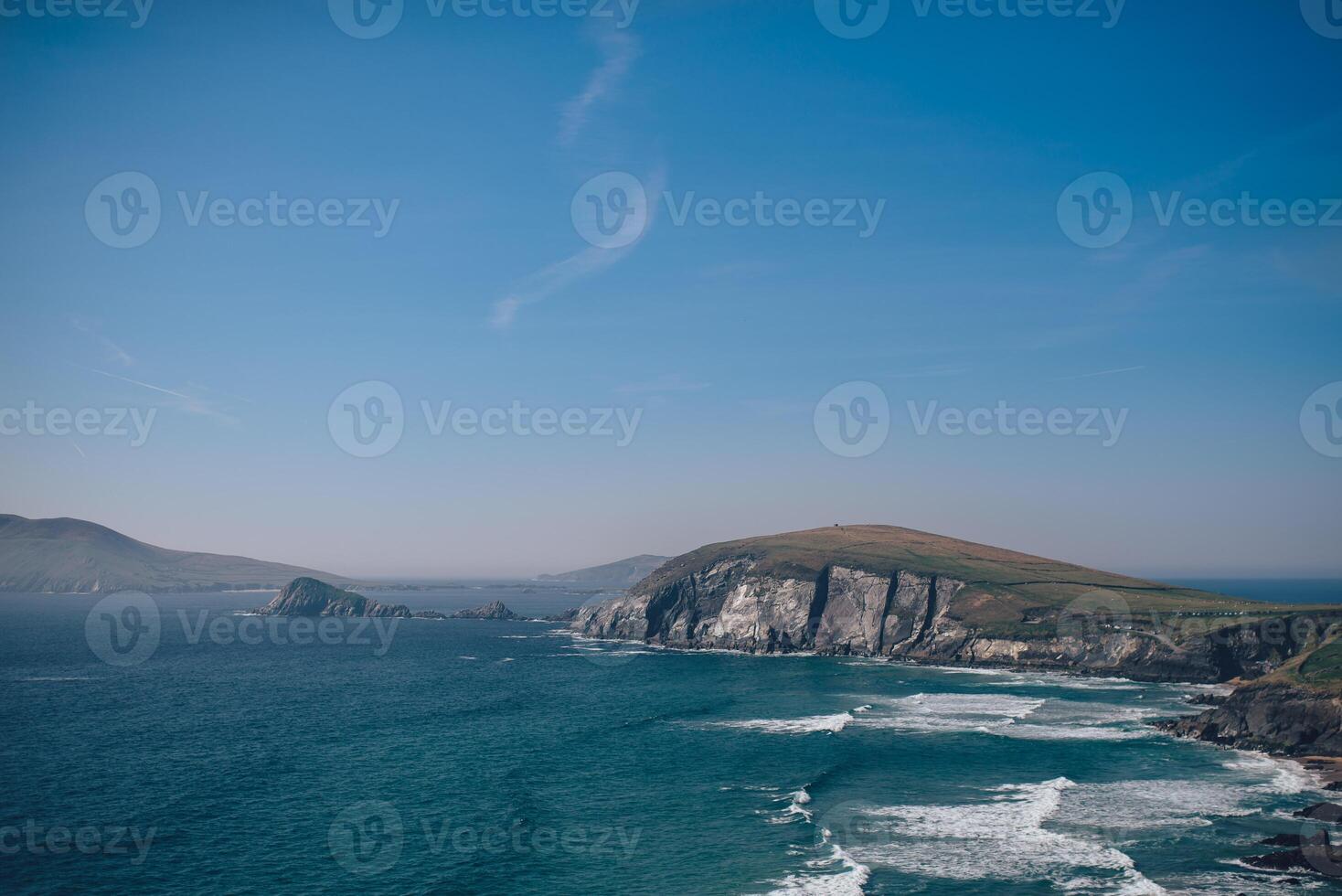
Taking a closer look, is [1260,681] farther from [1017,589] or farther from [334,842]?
[334,842]

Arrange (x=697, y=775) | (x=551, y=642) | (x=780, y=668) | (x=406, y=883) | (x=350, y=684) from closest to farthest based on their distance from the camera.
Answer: (x=406, y=883) < (x=697, y=775) < (x=350, y=684) < (x=780, y=668) < (x=551, y=642)

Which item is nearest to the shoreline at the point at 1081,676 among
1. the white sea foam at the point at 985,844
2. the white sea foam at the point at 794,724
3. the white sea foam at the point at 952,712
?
the white sea foam at the point at 952,712

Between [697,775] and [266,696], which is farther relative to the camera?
[266,696]

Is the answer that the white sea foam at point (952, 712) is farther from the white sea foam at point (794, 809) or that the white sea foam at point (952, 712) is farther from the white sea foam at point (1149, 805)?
the white sea foam at point (794, 809)

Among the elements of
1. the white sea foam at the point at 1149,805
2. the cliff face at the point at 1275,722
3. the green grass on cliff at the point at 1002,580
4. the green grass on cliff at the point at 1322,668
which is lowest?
the white sea foam at the point at 1149,805

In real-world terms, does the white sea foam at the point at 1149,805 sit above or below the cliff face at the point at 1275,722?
below

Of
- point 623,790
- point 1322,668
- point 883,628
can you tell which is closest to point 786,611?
point 883,628

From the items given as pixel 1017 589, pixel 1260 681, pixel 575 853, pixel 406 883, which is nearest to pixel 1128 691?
pixel 1260 681

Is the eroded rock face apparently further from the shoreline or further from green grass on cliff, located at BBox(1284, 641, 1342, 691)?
green grass on cliff, located at BBox(1284, 641, 1342, 691)

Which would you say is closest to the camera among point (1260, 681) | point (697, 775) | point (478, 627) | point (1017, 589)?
point (697, 775)
